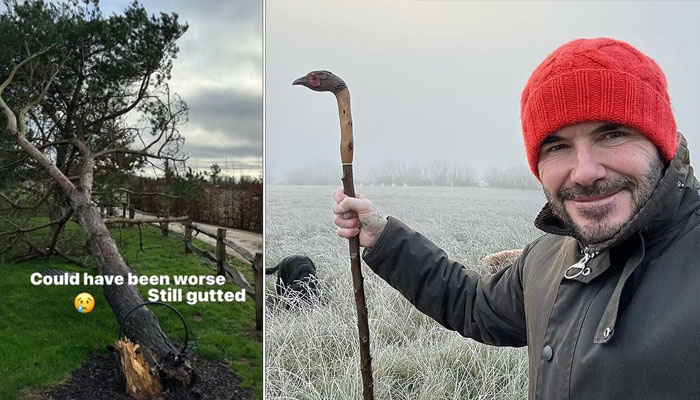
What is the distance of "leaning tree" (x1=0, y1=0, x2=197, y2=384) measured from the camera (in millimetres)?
2148

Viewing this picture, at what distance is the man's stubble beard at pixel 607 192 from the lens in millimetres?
1130

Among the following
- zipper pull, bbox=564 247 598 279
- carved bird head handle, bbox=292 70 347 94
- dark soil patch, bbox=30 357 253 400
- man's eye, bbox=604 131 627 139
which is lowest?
dark soil patch, bbox=30 357 253 400

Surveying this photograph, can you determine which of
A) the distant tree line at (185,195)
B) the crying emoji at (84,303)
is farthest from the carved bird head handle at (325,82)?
the crying emoji at (84,303)

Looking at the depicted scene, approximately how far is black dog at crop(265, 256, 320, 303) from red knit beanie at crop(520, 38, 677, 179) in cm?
126

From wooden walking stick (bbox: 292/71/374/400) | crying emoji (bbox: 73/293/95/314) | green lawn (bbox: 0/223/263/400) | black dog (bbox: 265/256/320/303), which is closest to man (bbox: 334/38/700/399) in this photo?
wooden walking stick (bbox: 292/71/374/400)

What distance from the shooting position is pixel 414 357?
91.4 inches

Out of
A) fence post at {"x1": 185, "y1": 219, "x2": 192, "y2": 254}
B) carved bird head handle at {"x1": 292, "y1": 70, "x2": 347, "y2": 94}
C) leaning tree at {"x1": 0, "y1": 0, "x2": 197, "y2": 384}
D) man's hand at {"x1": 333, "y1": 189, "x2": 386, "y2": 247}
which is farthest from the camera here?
fence post at {"x1": 185, "y1": 219, "x2": 192, "y2": 254}

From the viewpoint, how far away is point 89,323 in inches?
87.1

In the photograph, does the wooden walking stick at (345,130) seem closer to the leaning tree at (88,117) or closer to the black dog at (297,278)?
the black dog at (297,278)

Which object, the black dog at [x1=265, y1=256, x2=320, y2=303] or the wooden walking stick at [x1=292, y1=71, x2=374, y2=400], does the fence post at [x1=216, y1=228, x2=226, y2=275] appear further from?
the wooden walking stick at [x1=292, y1=71, x2=374, y2=400]

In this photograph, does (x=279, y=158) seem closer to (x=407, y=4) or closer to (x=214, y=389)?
(x=407, y=4)

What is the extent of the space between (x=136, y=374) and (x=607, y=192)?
5.93 feet

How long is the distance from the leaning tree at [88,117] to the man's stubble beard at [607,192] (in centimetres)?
153

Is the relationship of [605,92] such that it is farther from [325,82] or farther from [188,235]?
[188,235]
